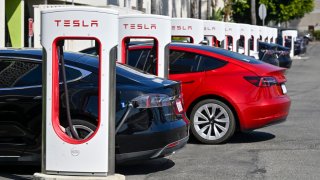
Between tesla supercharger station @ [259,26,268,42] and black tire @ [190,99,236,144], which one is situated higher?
tesla supercharger station @ [259,26,268,42]

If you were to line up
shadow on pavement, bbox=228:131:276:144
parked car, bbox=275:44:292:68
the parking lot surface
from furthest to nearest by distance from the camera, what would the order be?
parked car, bbox=275:44:292:68, shadow on pavement, bbox=228:131:276:144, the parking lot surface

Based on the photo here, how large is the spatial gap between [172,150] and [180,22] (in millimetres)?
6598

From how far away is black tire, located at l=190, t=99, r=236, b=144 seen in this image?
36.7 feet

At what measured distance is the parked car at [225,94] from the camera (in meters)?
11.1

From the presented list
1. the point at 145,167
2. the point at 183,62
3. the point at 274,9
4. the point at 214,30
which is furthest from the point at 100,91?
the point at 274,9

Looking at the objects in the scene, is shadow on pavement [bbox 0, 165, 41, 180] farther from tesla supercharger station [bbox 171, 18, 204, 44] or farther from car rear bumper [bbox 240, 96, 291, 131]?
tesla supercharger station [bbox 171, 18, 204, 44]

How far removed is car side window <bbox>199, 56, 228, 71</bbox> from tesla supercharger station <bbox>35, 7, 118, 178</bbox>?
3.90m

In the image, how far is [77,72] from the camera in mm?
8555

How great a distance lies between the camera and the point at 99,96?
772cm

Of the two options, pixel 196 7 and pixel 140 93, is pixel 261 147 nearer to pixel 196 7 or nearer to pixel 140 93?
pixel 140 93

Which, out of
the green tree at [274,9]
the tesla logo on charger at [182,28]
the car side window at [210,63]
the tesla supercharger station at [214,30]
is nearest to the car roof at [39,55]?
the car side window at [210,63]

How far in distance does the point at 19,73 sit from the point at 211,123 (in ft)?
11.8

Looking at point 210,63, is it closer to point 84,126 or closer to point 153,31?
point 153,31

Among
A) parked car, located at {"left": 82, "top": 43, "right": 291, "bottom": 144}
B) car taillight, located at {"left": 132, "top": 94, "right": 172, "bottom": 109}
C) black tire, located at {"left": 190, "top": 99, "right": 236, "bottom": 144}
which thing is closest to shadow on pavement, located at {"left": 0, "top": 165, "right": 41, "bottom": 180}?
car taillight, located at {"left": 132, "top": 94, "right": 172, "bottom": 109}
